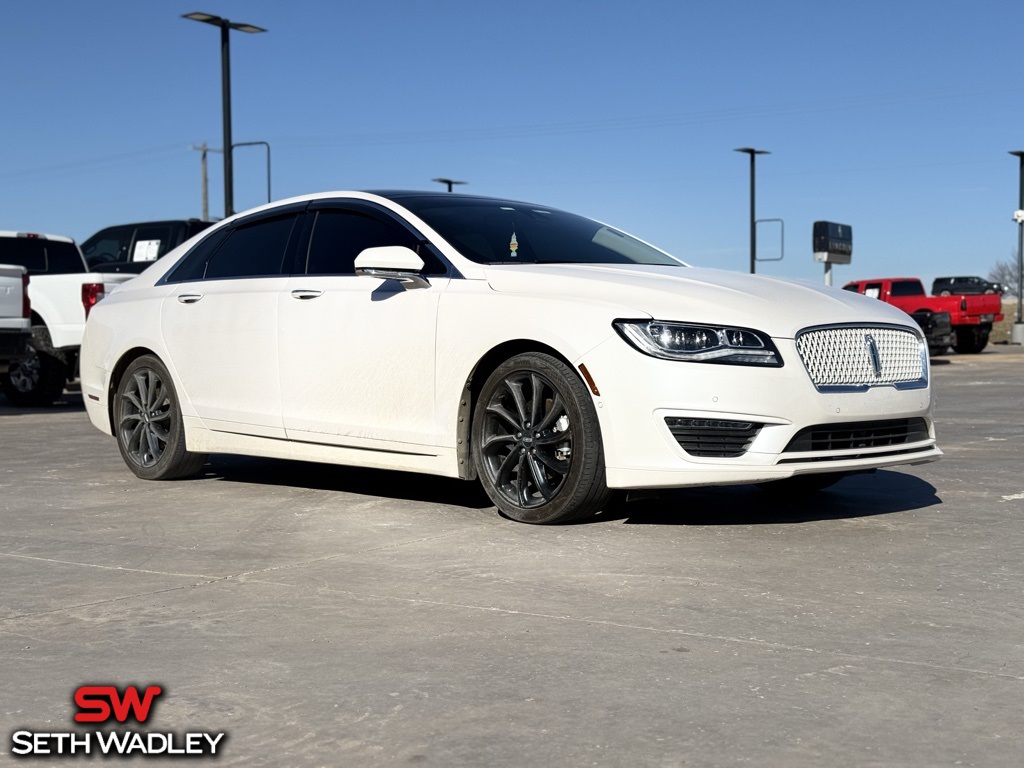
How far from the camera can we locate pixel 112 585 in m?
5.09

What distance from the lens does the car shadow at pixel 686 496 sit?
6.62 metres

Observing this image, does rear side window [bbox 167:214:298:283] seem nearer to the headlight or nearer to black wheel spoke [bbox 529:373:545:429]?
black wheel spoke [bbox 529:373:545:429]

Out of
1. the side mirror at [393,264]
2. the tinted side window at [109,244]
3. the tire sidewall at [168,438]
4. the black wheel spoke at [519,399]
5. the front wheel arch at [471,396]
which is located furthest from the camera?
the tinted side window at [109,244]

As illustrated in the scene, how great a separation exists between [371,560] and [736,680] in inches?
85.1

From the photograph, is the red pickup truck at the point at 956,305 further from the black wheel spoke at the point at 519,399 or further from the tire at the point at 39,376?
the black wheel spoke at the point at 519,399

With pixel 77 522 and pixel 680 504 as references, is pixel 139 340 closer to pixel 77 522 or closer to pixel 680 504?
pixel 77 522

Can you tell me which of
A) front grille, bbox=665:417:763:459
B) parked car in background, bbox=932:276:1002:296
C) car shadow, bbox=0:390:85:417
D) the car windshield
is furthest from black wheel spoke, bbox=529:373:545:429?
parked car in background, bbox=932:276:1002:296

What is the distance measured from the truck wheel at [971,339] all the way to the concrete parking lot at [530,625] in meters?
28.5

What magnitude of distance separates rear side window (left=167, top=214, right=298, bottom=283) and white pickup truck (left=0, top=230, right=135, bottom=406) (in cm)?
700

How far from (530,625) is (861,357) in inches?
101

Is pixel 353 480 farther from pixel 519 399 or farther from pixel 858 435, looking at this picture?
pixel 858 435

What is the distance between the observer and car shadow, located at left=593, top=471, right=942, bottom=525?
6.57 meters

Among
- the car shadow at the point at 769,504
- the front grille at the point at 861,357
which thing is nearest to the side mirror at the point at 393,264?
the car shadow at the point at 769,504

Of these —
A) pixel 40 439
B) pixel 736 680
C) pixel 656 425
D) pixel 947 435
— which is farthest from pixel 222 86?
pixel 736 680
